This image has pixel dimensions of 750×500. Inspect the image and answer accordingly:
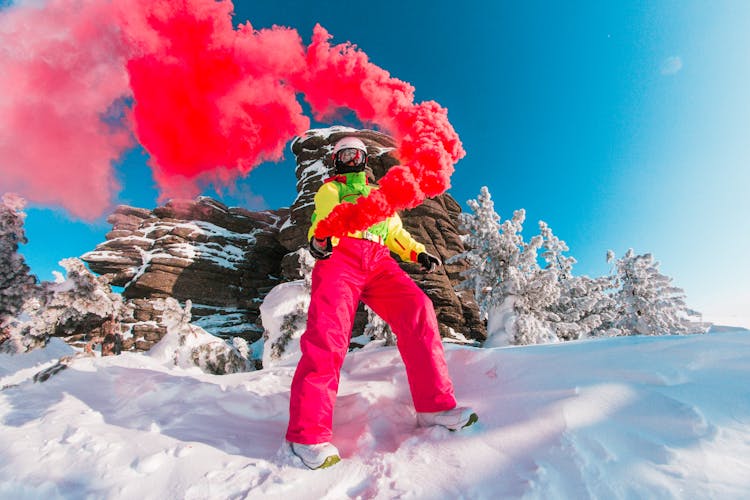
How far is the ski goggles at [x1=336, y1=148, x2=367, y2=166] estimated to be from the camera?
11.8 ft

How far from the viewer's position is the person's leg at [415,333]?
2.69 m

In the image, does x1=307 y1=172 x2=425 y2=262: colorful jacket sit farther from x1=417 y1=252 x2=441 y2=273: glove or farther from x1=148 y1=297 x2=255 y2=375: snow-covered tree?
x1=148 y1=297 x2=255 y2=375: snow-covered tree

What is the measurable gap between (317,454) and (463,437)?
1.02 m

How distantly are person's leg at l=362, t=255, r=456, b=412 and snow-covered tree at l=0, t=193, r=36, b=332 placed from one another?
860 inches

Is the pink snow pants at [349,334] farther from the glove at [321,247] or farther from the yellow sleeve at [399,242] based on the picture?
the yellow sleeve at [399,242]

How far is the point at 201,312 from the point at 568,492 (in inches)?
1566

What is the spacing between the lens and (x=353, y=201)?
339 cm

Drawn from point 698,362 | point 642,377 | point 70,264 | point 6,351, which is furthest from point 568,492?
point 6,351

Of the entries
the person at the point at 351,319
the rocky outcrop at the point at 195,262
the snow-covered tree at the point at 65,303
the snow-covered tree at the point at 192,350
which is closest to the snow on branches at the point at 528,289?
the snow-covered tree at the point at 192,350

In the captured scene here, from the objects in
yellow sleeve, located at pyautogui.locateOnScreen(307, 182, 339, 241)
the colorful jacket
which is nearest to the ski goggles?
the colorful jacket

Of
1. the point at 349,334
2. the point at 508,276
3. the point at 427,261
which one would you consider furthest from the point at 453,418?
the point at 508,276

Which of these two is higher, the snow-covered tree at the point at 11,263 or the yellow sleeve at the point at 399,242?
the snow-covered tree at the point at 11,263

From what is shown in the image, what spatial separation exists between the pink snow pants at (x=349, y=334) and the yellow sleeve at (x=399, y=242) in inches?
9.9

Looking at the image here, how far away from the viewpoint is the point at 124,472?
1937 millimetres
